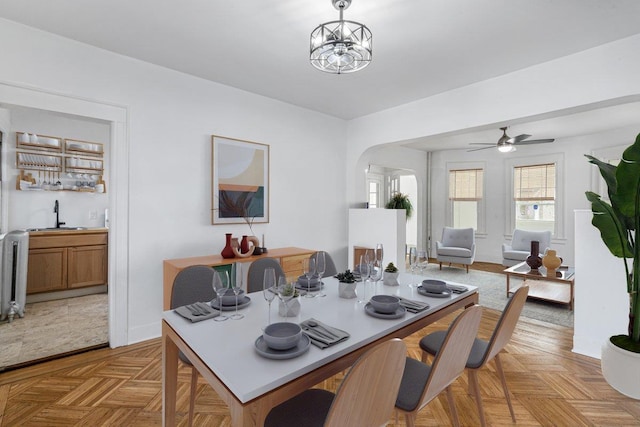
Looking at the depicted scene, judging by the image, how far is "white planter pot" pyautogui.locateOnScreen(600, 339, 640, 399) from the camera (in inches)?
65.0

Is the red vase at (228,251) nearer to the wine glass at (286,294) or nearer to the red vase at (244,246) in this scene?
the red vase at (244,246)

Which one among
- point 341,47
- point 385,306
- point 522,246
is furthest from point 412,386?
point 522,246

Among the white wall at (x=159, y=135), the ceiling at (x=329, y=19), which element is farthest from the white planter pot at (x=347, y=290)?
the white wall at (x=159, y=135)

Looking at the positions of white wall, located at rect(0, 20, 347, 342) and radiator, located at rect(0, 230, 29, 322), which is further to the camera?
radiator, located at rect(0, 230, 29, 322)

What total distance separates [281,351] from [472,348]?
4.21 ft

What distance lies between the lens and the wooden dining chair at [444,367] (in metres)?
1.23

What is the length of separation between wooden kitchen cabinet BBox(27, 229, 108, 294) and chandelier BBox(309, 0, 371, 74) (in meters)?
4.04

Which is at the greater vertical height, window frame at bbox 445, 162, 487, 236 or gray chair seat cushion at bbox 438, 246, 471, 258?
window frame at bbox 445, 162, 487, 236

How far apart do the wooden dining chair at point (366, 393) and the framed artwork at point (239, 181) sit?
2520 millimetres

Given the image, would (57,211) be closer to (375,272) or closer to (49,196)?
(49,196)

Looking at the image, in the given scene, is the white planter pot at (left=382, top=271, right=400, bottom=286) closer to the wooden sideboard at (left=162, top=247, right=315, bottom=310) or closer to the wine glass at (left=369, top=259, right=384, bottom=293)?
the wine glass at (left=369, top=259, right=384, bottom=293)

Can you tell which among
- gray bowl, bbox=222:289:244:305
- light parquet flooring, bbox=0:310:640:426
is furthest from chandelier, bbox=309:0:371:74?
light parquet flooring, bbox=0:310:640:426

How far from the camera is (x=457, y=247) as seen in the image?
6320 mm

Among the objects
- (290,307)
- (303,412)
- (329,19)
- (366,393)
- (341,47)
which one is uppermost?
(329,19)
